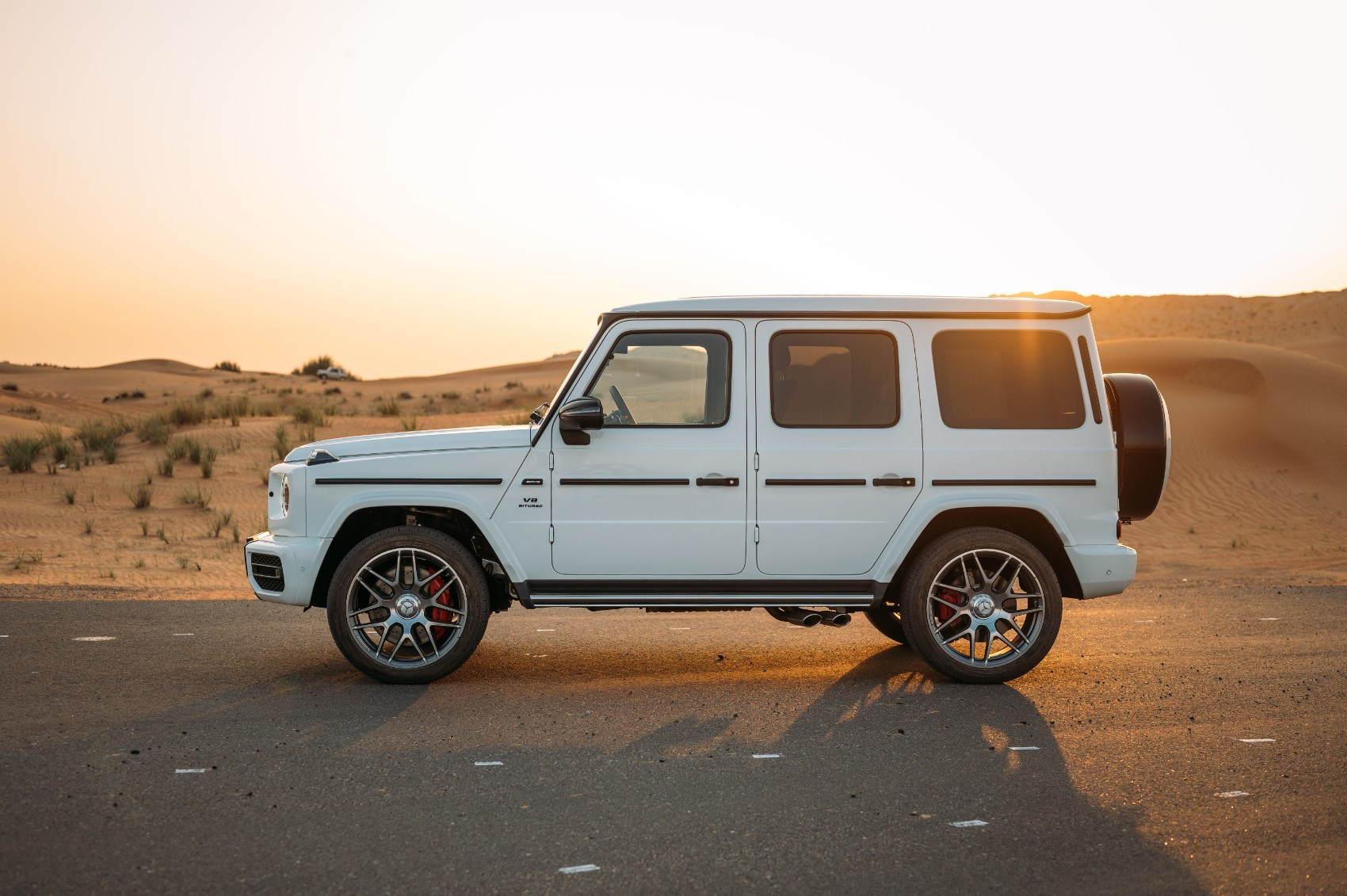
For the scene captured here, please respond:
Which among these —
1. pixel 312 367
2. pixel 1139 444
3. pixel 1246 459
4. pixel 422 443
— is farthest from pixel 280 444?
pixel 312 367

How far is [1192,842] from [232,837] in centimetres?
375

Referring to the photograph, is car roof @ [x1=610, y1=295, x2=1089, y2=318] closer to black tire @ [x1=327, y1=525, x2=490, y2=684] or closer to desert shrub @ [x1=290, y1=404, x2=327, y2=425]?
black tire @ [x1=327, y1=525, x2=490, y2=684]

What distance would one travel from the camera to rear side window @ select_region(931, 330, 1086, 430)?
24.4 feet

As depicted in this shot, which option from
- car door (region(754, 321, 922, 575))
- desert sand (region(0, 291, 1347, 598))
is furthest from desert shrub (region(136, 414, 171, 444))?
car door (region(754, 321, 922, 575))

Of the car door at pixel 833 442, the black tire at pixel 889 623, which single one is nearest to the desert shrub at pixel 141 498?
the black tire at pixel 889 623

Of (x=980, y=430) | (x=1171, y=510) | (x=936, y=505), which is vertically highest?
(x=980, y=430)

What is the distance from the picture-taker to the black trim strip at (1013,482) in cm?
735

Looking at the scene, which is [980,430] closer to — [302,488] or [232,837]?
[302,488]

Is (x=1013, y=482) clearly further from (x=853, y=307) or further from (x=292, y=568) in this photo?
(x=292, y=568)

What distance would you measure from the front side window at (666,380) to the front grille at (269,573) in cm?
220

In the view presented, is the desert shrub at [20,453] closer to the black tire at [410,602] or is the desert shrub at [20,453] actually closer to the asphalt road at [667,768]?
the asphalt road at [667,768]

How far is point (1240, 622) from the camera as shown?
991 centimetres

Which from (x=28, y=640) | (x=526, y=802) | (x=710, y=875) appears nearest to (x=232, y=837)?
(x=526, y=802)

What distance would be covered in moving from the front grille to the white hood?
637mm
